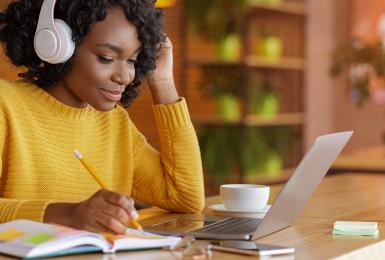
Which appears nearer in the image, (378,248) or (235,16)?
(378,248)

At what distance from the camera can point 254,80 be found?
4.75m

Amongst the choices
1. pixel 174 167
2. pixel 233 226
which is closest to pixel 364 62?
pixel 174 167

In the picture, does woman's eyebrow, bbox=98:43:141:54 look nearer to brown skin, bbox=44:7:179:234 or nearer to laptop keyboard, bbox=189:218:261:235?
brown skin, bbox=44:7:179:234

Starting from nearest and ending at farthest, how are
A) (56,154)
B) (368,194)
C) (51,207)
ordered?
1. (51,207)
2. (56,154)
3. (368,194)

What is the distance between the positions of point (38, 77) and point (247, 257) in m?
0.72

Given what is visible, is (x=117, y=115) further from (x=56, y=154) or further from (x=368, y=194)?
(x=368, y=194)

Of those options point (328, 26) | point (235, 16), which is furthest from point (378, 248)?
point (328, 26)

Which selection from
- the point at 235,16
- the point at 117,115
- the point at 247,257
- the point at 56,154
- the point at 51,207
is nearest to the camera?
the point at 247,257

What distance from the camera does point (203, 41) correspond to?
4.84m

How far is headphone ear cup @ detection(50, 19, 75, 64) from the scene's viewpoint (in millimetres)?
1645

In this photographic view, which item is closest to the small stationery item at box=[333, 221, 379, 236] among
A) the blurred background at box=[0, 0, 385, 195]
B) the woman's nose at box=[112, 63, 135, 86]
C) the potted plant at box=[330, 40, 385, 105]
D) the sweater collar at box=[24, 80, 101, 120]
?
the woman's nose at box=[112, 63, 135, 86]

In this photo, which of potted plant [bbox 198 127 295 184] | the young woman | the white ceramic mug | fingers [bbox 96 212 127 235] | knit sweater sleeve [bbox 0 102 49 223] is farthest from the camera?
potted plant [bbox 198 127 295 184]

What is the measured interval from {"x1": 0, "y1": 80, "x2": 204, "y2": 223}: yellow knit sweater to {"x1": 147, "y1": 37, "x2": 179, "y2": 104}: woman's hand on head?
3 cm

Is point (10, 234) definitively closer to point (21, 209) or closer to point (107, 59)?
point (21, 209)
